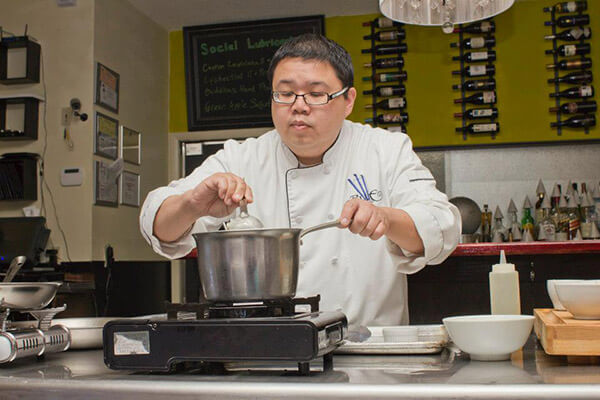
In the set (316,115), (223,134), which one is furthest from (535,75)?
(316,115)

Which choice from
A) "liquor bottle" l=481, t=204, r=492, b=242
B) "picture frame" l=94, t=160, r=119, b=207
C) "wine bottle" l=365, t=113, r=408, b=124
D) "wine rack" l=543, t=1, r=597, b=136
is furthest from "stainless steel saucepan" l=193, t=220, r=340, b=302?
"wine rack" l=543, t=1, r=597, b=136

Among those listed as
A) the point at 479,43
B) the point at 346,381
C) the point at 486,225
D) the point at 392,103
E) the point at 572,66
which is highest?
the point at 479,43

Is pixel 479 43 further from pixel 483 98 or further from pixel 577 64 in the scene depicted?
pixel 577 64

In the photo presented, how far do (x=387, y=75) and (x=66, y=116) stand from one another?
262 cm

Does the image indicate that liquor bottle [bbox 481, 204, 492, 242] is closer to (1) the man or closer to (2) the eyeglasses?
(1) the man

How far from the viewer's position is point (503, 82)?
5.45 metres

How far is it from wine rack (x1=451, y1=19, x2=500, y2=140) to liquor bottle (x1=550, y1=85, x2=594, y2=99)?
51 centimetres

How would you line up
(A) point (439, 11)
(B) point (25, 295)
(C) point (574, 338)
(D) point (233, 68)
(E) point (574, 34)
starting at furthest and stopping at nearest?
(D) point (233, 68) → (E) point (574, 34) → (A) point (439, 11) → (B) point (25, 295) → (C) point (574, 338)

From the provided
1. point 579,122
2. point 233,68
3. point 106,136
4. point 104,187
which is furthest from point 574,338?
point 233,68

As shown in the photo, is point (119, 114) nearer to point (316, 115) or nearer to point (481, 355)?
point (316, 115)

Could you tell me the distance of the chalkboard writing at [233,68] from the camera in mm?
5672

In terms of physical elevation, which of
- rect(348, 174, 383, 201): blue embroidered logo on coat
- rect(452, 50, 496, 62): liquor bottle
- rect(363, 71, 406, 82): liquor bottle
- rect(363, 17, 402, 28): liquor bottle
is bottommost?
rect(348, 174, 383, 201): blue embroidered logo on coat

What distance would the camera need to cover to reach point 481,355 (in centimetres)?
113

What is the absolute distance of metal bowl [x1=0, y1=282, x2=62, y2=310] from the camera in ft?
4.00
